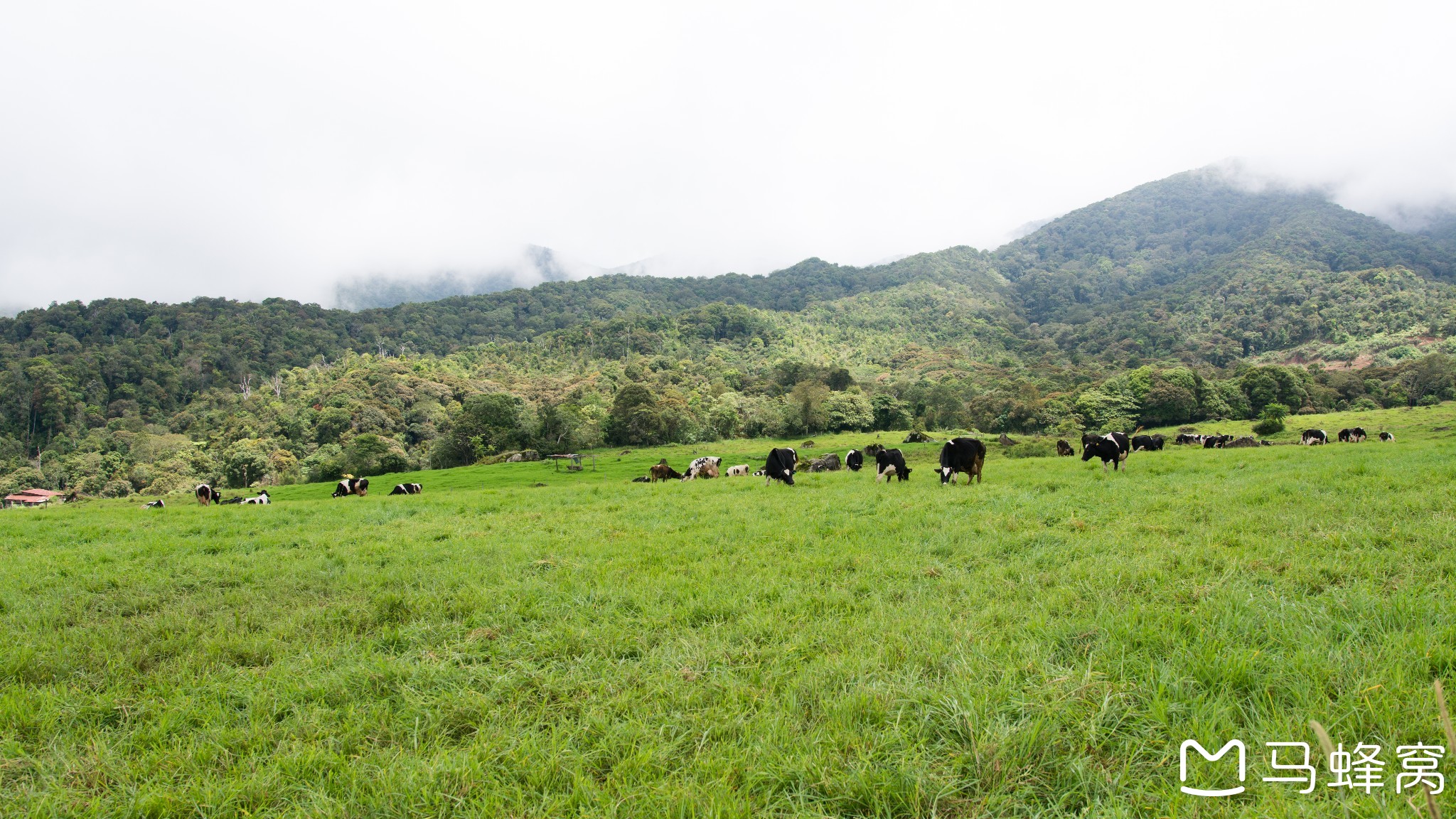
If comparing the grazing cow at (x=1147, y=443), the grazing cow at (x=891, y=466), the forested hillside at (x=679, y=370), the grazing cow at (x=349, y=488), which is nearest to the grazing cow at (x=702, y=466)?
the grazing cow at (x=891, y=466)

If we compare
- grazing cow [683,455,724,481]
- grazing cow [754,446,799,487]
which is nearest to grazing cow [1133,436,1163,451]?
grazing cow [683,455,724,481]

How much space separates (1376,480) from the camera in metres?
9.15

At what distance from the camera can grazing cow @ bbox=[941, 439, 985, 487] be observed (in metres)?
15.2

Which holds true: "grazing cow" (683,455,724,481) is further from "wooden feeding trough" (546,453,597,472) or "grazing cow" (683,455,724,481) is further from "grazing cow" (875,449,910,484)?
"wooden feeding trough" (546,453,597,472)

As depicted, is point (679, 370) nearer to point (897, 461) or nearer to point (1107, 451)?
point (897, 461)

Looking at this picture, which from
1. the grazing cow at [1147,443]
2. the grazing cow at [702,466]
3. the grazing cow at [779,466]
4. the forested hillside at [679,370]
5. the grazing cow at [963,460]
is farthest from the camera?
the forested hillside at [679,370]

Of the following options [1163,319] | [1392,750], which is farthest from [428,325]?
[1163,319]

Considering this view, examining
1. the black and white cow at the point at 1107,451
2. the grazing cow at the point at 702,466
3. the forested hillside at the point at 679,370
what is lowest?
the grazing cow at the point at 702,466

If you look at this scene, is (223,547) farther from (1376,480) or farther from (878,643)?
(1376,480)

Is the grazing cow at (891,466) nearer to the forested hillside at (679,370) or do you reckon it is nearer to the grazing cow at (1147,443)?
the grazing cow at (1147,443)

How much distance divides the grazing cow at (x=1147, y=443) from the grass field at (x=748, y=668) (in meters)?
25.4

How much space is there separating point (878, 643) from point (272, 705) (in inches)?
165

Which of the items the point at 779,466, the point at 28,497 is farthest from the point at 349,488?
the point at 28,497

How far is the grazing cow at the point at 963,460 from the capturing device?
1523cm
